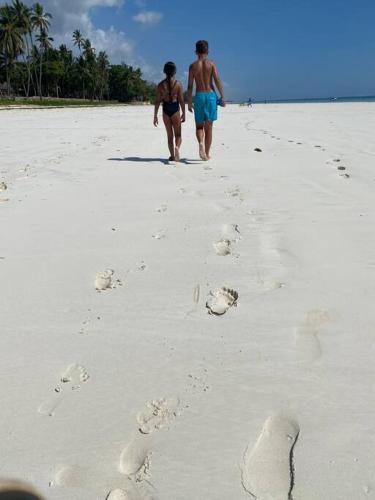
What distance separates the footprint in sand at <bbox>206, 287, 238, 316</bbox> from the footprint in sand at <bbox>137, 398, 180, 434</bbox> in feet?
1.85

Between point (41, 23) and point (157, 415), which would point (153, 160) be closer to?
point (157, 415)

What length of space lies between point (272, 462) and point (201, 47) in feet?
17.4

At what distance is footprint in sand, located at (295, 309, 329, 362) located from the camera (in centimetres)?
150

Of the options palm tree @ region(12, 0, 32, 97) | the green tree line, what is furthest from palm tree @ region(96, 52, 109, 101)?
palm tree @ region(12, 0, 32, 97)

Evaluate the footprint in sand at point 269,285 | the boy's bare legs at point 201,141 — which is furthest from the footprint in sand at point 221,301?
the boy's bare legs at point 201,141

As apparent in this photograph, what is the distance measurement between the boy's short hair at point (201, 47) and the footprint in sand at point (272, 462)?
16.9ft

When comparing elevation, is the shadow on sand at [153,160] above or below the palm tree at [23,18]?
below

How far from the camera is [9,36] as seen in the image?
172ft

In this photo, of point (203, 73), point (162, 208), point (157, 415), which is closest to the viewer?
point (157, 415)

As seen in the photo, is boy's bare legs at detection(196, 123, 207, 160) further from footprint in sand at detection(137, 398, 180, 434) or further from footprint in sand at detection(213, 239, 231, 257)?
footprint in sand at detection(137, 398, 180, 434)

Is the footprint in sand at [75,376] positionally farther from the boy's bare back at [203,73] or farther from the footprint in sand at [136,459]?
the boy's bare back at [203,73]

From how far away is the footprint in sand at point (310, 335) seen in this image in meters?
1.50

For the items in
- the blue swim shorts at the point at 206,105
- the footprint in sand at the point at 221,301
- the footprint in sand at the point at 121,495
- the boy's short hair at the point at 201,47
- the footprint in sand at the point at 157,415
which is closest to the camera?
the footprint in sand at the point at 121,495

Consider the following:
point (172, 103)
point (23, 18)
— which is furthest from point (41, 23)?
point (172, 103)
